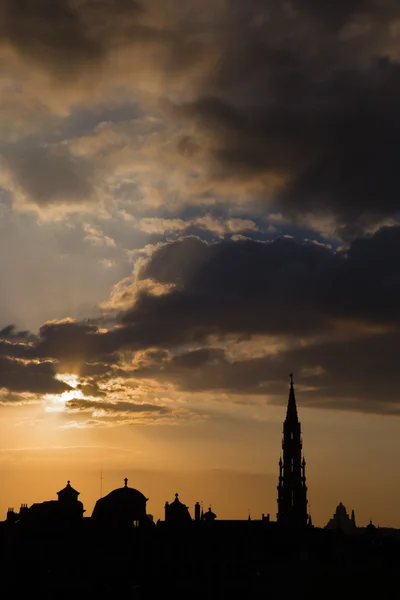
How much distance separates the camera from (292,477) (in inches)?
5044

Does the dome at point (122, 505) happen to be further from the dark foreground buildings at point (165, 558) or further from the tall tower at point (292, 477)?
the tall tower at point (292, 477)

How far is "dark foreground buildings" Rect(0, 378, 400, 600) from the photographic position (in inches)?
2662

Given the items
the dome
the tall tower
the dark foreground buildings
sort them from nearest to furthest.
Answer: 1. the dark foreground buildings
2. the dome
3. the tall tower

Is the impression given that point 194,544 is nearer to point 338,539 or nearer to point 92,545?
point 92,545

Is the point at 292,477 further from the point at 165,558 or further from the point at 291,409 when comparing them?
Result: the point at 165,558

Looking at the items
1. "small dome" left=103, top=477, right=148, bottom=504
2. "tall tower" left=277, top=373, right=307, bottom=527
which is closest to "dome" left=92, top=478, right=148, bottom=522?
"small dome" left=103, top=477, right=148, bottom=504

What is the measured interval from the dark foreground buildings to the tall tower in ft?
87.2

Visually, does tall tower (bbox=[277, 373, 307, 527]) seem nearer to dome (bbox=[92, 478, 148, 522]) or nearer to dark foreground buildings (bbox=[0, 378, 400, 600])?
dark foreground buildings (bbox=[0, 378, 400, 600])

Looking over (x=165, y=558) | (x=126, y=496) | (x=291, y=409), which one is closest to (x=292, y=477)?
(x=291, y=409)

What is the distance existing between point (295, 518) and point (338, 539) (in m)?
25.6

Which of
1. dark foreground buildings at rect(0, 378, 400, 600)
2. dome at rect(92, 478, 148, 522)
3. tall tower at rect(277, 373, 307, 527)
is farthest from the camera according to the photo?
tall tower at rect(277, 373, 307, 527)

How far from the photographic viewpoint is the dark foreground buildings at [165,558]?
6762cm

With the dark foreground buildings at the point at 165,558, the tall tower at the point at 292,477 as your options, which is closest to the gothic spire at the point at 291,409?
the tall tower at the point at 292,477

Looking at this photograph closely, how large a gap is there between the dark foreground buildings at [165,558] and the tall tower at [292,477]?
1046 inches
